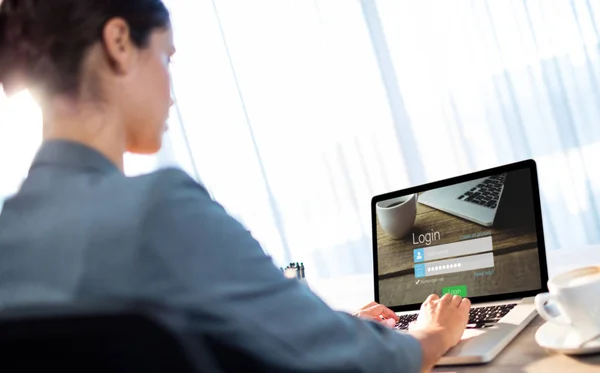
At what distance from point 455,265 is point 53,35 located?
34.5 inches

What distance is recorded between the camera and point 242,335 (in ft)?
1.71

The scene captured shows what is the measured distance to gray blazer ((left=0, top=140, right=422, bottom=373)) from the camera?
0.52 metres

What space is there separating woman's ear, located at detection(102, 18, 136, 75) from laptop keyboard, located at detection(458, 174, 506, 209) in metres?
0.77

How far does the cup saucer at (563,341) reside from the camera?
0.74 metres

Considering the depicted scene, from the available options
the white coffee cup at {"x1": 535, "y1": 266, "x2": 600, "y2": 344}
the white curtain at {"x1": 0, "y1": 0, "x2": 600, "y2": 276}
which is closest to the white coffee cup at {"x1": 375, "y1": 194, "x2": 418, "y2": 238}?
the white coffee cup at {"x1": 535, "y1": 266, "x2": 600, "y2": 344}

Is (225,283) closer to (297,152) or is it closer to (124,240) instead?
(124,240)

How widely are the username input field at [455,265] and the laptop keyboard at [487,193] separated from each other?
0.10 m

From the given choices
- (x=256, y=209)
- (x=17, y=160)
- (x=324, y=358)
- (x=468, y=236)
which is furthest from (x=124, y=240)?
(x=17, y=160)

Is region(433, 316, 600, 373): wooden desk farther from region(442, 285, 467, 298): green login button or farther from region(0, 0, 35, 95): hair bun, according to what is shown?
region(0, 0, 35, 95): hair bun

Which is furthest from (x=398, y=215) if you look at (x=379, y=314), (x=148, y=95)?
(x=148, y=95)

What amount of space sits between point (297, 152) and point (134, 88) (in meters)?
2.40

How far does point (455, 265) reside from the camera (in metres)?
1.27

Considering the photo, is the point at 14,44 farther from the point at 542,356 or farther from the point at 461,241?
the point at 461,241

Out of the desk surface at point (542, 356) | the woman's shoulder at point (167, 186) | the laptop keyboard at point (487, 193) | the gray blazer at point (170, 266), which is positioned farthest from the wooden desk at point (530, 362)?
the woman's shoulder at point (167, 186)
